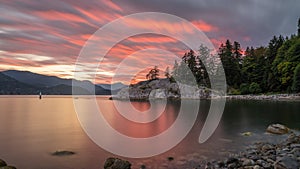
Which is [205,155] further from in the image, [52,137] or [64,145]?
[52,137]

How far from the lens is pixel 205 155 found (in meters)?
13.1

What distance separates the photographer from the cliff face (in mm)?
80562

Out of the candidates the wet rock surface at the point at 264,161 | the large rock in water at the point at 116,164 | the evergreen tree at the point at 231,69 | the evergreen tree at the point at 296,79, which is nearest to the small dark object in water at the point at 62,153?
the large rock in water at the point at 116,164

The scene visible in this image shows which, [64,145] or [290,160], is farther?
[64,145]

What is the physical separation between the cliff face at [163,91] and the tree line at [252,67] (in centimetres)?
431

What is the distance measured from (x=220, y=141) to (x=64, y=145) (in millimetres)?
11209

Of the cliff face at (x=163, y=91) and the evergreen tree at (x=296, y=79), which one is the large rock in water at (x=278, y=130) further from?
the cliff face at (x=163, y=91)

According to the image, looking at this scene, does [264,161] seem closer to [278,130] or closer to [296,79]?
[278,130]

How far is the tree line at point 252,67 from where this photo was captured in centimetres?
6181

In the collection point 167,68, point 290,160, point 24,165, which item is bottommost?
point 24,165


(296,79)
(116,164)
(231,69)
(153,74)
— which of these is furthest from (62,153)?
(153,74)

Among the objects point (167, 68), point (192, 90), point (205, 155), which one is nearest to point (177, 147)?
point (205, 155)

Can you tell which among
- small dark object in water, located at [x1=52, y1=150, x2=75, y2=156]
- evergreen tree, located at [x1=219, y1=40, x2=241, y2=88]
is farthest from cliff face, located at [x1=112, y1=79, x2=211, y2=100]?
small dark object in water, located at [x1=52, y1=150, x2=75, y2=156]

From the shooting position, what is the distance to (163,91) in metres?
89.4
